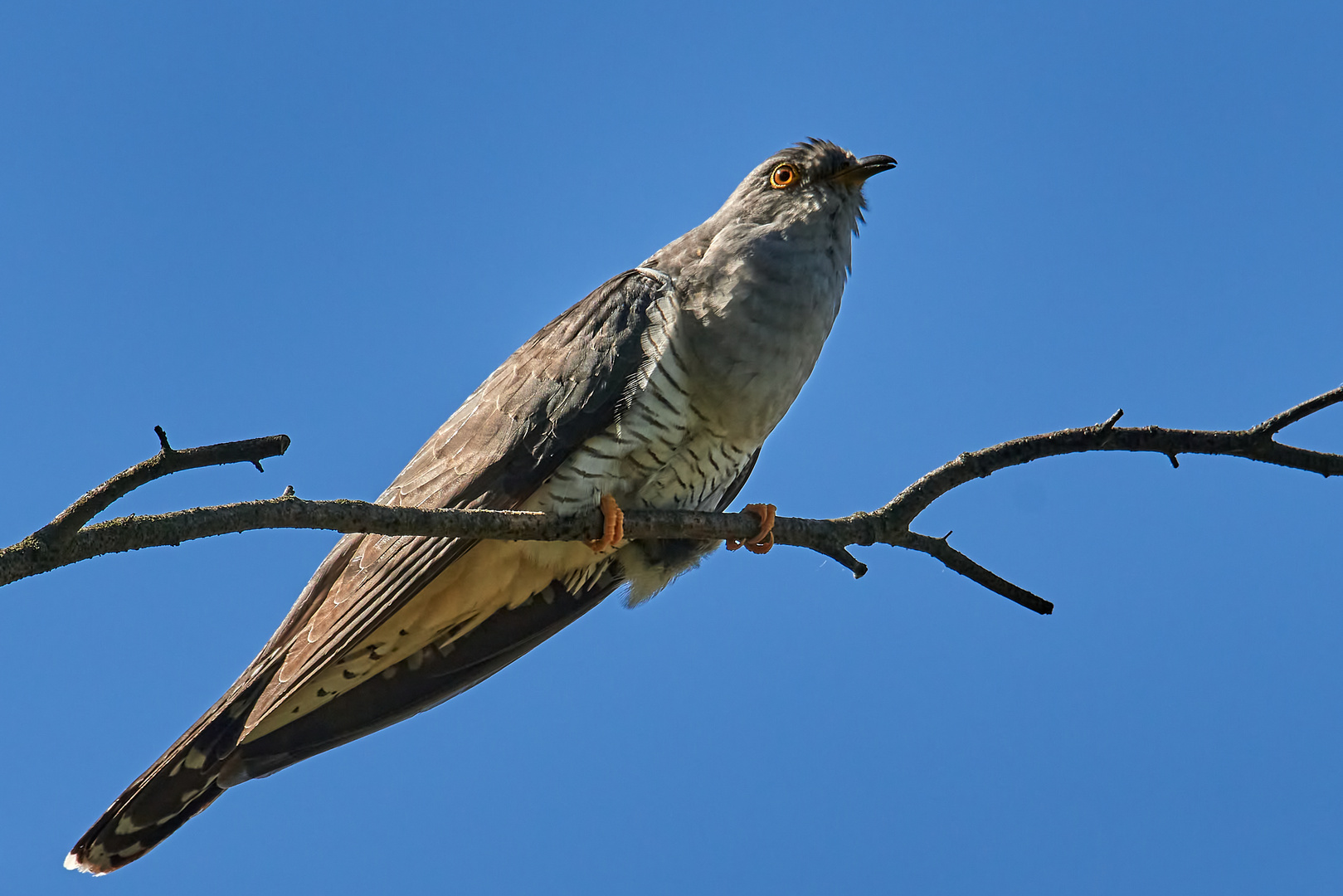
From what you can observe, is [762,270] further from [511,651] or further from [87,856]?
[87,856]

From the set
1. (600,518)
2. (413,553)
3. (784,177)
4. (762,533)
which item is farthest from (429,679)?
(784,177)

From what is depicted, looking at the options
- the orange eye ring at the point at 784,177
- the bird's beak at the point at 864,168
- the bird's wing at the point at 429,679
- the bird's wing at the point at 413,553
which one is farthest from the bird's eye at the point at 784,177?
the bird's wing at the point at 429,679

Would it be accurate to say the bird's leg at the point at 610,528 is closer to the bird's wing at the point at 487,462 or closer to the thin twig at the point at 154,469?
the bird's wing at the point at 487,462

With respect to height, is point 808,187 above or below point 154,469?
above

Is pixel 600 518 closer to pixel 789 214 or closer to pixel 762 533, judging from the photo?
pixel 762 533

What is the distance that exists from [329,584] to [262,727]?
0.49 m

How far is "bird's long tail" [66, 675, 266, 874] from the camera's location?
131 inches

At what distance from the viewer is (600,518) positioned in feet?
11.3

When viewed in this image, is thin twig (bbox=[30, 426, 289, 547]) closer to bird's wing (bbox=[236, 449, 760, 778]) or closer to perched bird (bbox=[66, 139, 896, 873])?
perched bird (bbox=[66, 139, 896, 873])

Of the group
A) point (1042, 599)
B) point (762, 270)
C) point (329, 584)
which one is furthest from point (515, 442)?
point (1042, 599)

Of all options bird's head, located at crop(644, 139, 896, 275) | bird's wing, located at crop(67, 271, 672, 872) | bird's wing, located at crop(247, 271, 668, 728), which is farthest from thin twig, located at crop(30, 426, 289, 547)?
bird's head, located at crop(644, 139, 896, 275)

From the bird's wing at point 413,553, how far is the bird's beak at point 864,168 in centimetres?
86

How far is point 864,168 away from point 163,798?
10.4 feet

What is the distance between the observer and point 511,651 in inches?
162
